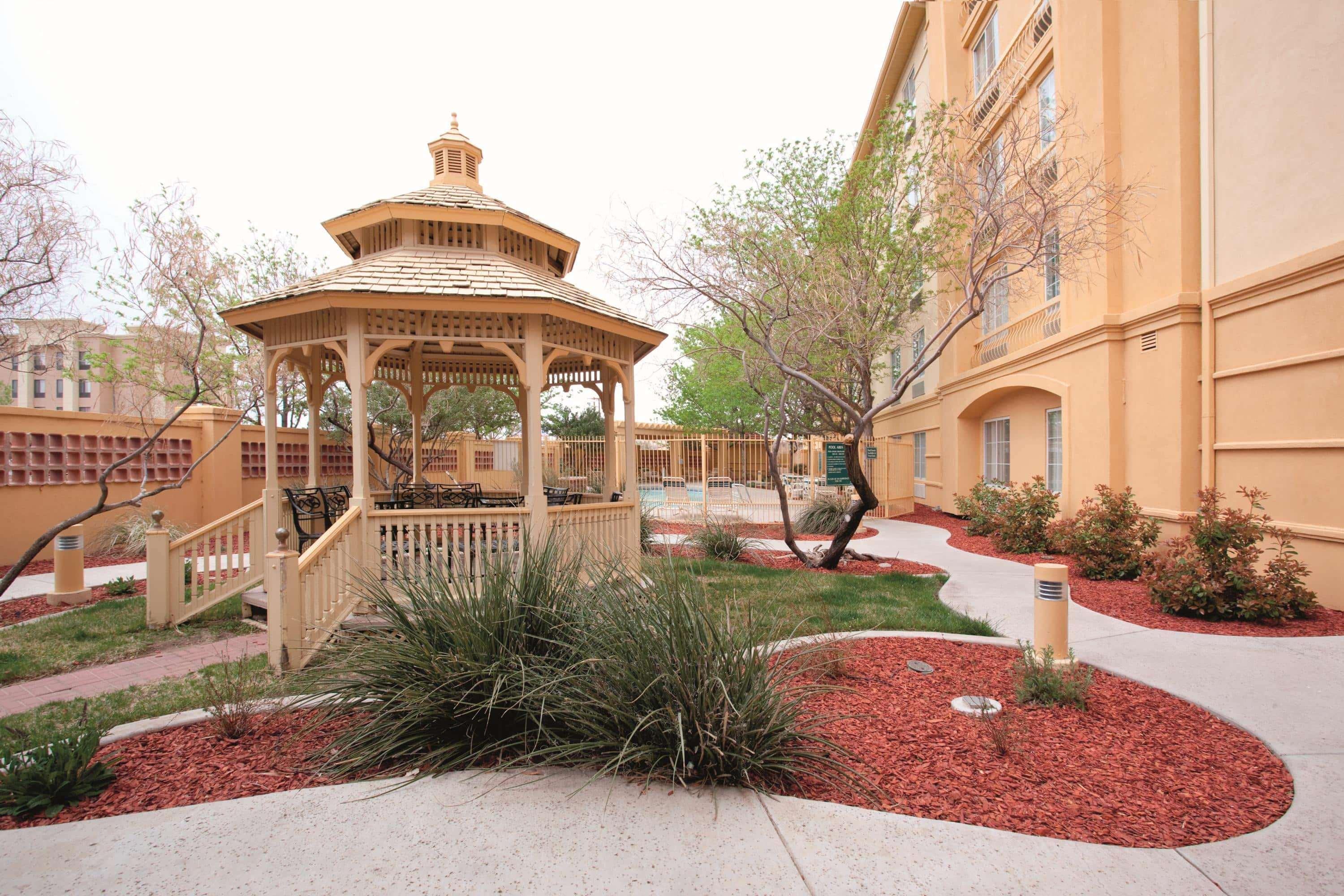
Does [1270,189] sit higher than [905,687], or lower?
higher

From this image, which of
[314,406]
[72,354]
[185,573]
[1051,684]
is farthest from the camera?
[72,354]

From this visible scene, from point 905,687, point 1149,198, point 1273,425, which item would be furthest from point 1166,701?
point 1149,198

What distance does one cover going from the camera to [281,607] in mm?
4801

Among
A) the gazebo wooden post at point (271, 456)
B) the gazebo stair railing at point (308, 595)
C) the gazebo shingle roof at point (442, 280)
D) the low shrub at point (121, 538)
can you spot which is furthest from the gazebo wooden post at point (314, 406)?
the low shrub at point (121, 538)

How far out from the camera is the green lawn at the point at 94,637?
18.6 feet

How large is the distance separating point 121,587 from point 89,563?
344 cm

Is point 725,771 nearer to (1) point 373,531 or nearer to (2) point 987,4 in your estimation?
(1) point 373,531

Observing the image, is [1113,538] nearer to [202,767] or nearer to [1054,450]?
[1054,450]

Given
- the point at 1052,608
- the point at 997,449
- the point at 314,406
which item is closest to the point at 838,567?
the point at 1052,608

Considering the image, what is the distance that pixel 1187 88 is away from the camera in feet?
27.6

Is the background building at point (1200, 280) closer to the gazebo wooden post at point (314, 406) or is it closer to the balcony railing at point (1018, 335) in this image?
the balcony railing at point (1018, 335)

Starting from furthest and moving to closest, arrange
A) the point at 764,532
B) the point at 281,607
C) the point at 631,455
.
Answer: the point at 764,532 → the point at 631,455 → the point at 281,607

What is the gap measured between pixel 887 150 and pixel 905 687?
11.8 metres

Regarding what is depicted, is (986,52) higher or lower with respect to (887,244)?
higher
